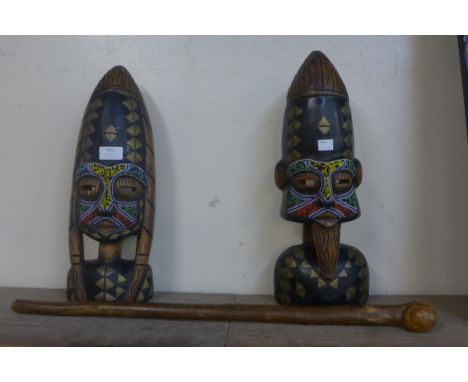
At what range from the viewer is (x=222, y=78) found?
1317 millimetres

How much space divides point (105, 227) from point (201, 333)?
1.25 ft

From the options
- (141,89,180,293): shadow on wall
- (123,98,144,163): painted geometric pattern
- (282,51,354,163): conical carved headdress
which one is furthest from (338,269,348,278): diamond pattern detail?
(123,98,144,163): painted geometric pattern

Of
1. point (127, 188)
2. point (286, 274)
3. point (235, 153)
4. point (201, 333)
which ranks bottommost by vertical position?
point (201, 333)

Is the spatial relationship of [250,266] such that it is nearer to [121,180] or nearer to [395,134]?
[121,180]

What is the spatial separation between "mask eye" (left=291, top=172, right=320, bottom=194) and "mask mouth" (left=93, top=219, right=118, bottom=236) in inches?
19.2

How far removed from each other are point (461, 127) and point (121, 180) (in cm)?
100

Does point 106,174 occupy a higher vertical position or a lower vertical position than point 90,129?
lower

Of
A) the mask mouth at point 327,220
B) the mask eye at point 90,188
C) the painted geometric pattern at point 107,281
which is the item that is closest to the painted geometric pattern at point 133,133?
the mask eye at point 90,188

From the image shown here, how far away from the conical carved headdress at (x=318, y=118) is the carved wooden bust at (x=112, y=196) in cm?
40

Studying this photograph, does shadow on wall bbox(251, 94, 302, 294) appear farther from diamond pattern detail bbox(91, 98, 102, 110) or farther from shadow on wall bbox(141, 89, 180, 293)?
diamond pattern detail bbox(91, 98, 102, 110)

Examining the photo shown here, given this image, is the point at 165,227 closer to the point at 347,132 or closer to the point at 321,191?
the point at 321,191

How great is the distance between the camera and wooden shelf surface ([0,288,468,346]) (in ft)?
2.96

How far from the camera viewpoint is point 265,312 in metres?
1.01

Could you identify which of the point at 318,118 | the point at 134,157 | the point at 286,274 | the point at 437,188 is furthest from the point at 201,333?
the point at 437,188
